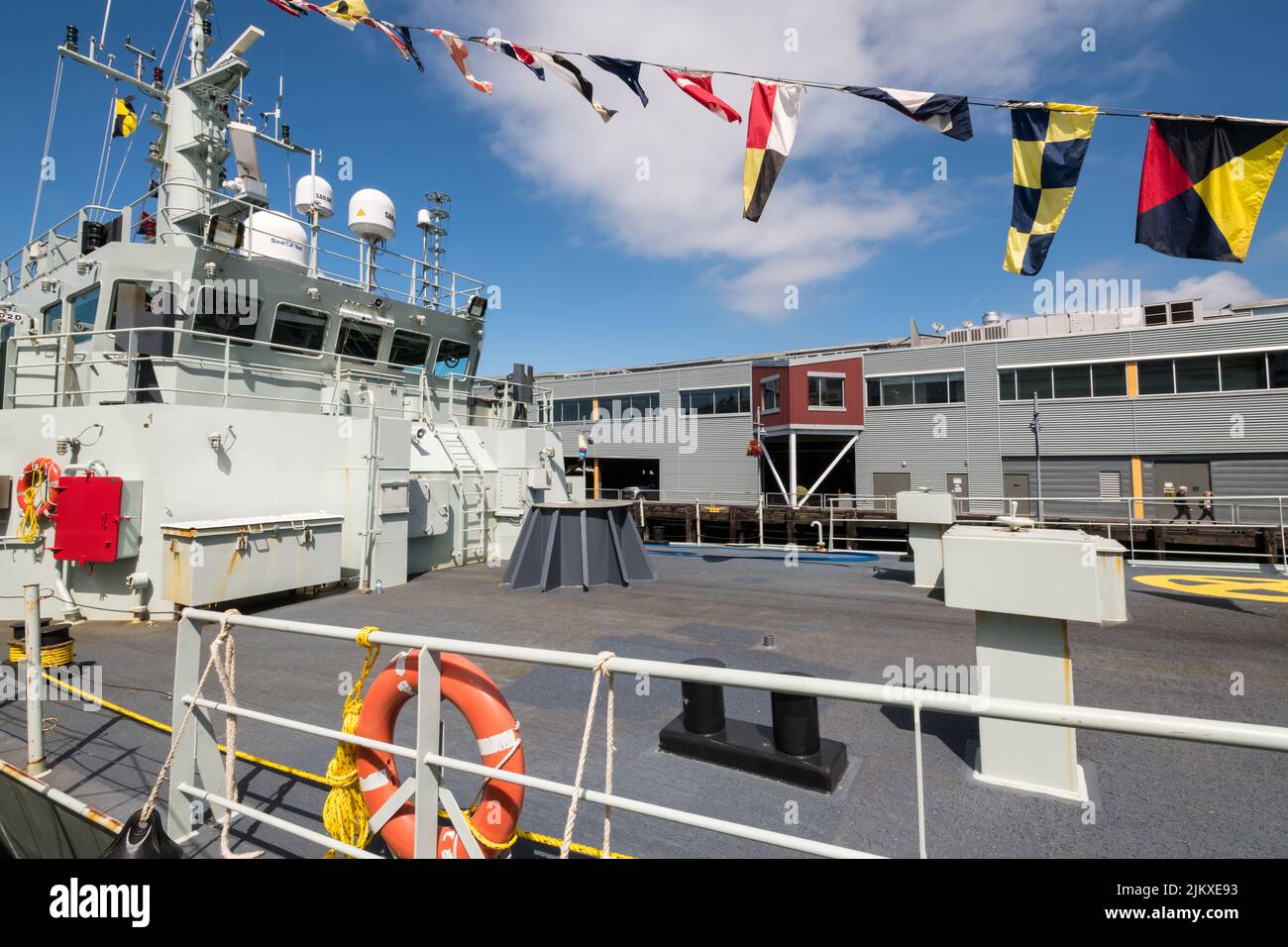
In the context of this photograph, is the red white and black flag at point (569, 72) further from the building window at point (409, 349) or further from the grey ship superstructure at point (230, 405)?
the building window at point (409, 349)

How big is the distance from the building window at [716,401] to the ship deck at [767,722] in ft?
71.7

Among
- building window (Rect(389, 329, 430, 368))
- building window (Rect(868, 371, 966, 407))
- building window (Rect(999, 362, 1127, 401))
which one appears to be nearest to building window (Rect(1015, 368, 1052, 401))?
building window (Rect(999, 362, 1127, 401))

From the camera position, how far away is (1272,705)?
445cm

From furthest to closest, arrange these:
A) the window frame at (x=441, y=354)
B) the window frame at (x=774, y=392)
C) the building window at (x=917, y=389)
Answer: the window frame at (x=774, y=392), the building window at (x=917, y=389), the window frame at (x=441, y=354)

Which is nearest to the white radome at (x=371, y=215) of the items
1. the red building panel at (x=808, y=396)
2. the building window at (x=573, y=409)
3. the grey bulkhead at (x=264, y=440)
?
the grey bulkhead at (x=264, y=440)

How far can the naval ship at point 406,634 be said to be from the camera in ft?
9.09

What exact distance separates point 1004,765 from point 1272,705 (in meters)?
2.79

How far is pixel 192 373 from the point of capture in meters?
9.68

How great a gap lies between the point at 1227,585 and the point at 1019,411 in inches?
676

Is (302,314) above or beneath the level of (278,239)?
beneath

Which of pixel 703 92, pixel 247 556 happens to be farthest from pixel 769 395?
pixel 247 556

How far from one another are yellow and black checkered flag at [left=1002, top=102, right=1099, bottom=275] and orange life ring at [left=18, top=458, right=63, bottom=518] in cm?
1174

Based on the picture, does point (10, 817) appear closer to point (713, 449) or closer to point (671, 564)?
point (671, 564)

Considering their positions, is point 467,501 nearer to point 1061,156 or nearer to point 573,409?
point 1061,156
